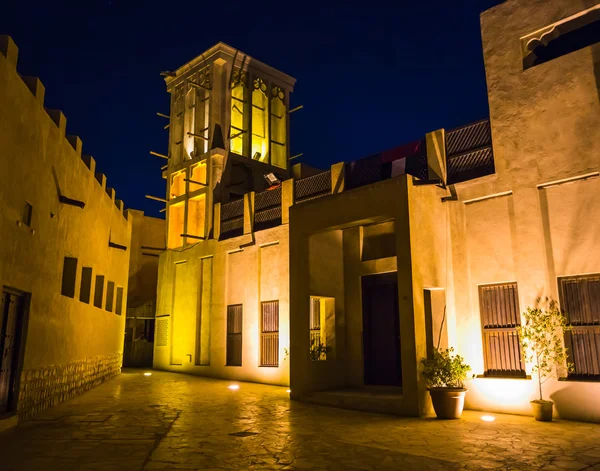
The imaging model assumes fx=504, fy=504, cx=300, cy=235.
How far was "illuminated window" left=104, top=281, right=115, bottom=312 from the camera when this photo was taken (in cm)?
1705

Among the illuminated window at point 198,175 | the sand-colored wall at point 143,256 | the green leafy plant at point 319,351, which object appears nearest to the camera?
the green leafy plant at point 319,351

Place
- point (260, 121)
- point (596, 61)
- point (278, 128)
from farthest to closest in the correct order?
1. point (278, 128)
2. point (260, 121)
3. point (596, 61)

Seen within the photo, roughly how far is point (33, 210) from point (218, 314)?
1098cm

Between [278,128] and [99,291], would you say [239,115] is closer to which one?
[278,128]

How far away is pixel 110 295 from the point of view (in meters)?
17.4

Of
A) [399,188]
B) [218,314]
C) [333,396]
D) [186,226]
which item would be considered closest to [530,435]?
[333,396]

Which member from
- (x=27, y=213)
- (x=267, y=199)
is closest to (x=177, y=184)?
(x=267, y=199)

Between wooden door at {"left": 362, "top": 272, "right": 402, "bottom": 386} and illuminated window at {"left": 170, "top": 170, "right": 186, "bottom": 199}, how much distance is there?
1326 cm

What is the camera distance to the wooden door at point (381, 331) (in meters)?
13.8

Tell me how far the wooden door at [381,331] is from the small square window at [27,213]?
874 cm

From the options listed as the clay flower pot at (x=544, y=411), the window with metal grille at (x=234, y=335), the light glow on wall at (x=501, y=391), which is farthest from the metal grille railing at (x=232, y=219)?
the clay flower pot at (x=544, y=411)

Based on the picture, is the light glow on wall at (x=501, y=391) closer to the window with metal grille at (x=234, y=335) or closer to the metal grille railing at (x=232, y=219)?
the window with metal grille at (x=234, y=335)

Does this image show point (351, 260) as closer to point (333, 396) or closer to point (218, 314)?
point (333, 396)

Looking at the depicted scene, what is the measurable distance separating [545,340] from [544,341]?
0.12ft
